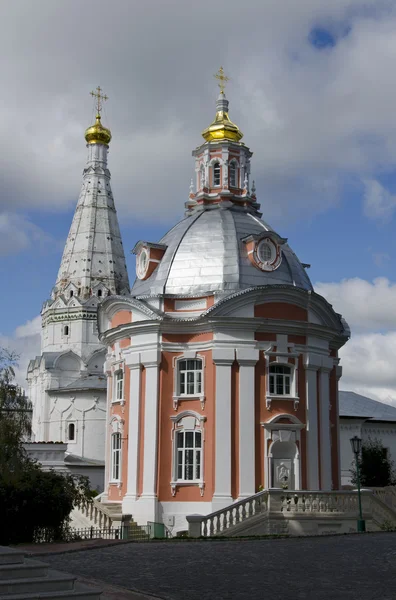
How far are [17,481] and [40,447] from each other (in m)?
26.6

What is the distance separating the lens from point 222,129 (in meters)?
41.5

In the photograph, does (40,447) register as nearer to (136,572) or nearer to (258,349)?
(258,349)

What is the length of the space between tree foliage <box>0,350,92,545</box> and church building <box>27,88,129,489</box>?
1344 inches

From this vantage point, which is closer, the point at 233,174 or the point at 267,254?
the point at 267,254

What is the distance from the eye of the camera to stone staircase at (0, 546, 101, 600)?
36.4ft

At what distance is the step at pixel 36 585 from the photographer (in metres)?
11.2

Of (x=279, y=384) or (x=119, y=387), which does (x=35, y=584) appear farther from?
(x=119, y=387)

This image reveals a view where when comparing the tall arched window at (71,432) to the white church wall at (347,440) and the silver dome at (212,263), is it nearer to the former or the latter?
the white church wall at (347,440)

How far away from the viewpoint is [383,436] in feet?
177

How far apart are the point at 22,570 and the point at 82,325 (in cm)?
5461

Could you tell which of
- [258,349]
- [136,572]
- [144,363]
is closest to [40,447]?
[144,363]

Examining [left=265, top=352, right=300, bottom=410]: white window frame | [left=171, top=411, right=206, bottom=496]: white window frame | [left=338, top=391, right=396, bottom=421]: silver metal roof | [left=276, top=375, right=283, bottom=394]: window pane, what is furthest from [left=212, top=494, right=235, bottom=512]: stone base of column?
[left=338, top=391, right=396, bottom=421]: silver metal roof

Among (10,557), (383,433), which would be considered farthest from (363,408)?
(10,557)

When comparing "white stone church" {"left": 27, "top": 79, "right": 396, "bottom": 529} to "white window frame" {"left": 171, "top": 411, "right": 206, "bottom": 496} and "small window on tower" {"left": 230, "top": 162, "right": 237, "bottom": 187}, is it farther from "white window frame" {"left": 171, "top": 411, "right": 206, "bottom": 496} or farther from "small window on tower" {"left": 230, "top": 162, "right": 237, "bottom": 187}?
"small window on tower" {"left": 230, "top": 162, "right": 237, "bottom": 187}
